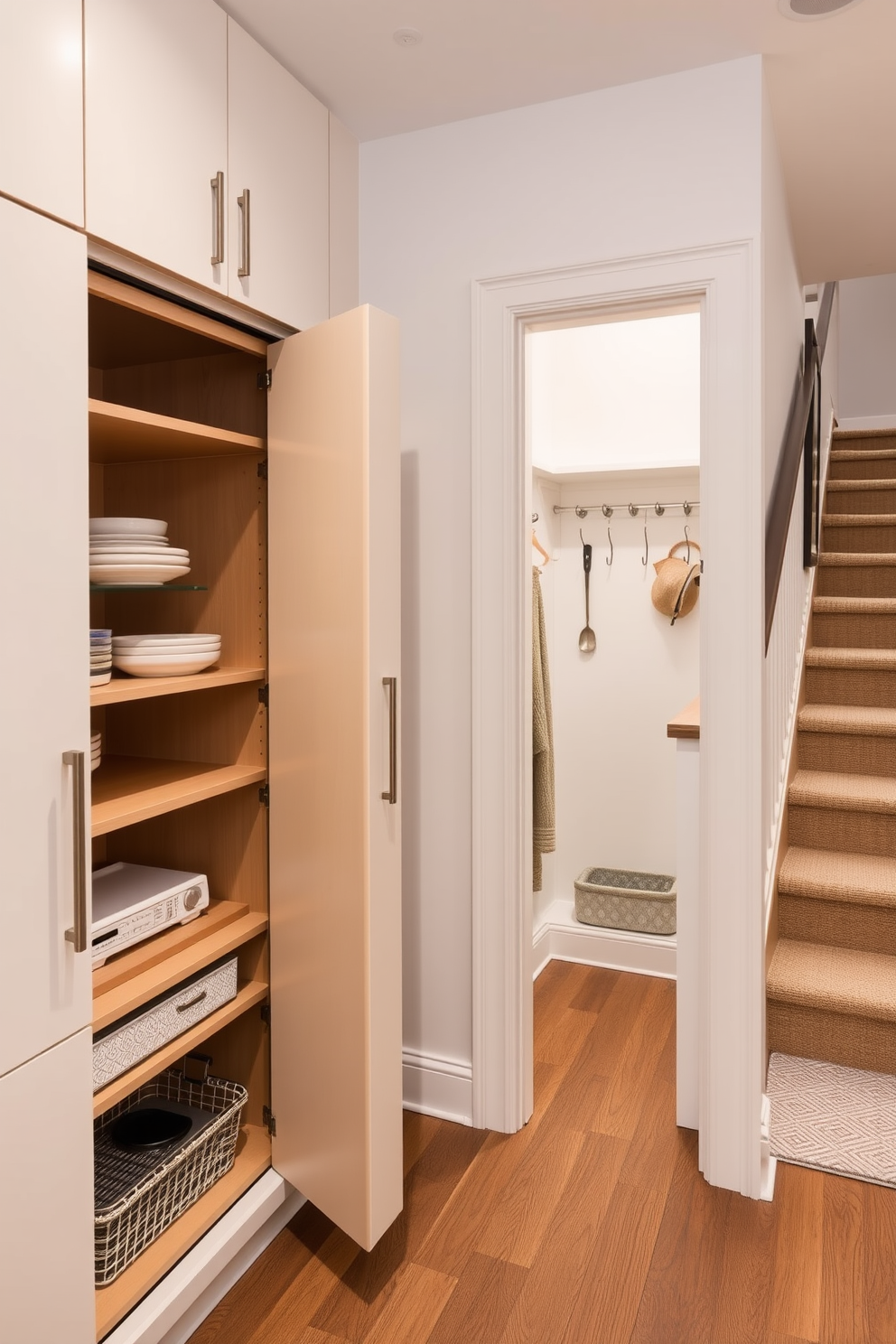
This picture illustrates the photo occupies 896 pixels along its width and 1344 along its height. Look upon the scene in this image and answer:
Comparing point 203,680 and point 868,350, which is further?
point 868,350

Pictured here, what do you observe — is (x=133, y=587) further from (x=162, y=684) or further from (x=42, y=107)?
(x=42, y=107)

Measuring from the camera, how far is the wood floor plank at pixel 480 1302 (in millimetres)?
1708

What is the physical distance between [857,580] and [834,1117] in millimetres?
2302

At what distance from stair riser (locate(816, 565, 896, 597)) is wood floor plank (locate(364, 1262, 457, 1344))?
10.1 ft

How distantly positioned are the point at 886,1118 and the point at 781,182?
A: 2.47 metres

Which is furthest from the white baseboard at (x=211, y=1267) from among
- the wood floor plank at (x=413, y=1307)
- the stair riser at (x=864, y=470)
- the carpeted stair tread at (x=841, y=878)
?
the stair riser at (x=864, y=470)

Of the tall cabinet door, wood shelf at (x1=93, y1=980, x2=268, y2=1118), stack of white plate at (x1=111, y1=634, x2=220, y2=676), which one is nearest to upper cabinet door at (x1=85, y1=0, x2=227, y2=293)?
the tall cabinet door

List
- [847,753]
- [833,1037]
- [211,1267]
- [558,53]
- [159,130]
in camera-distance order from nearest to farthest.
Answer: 1. [159,130]
2. [211,1267]
3. [558,53]
4. [833,1037]
5. [847,753]

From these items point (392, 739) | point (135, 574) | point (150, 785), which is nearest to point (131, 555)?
point (135, 574)

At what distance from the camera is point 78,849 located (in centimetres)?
140

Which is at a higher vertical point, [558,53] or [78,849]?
[558,53]

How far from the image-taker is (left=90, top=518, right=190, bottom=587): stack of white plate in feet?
5.92

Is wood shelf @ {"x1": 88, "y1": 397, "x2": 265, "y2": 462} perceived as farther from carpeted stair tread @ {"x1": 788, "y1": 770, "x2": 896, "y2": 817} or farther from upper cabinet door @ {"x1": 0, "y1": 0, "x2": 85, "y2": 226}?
carpeted stair tread @ {"x1": 788, "y1": 770, "x2": 896, "y2": 817}

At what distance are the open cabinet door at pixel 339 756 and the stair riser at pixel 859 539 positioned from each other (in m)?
2.93
